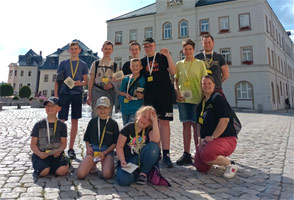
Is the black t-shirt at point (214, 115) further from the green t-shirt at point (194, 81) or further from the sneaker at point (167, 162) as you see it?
the sneaker at point (167, 162)

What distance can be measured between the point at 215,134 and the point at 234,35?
2513 centimetres

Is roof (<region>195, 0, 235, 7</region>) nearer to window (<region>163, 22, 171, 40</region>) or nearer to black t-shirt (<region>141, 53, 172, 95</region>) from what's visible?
window (<region>163, 22, 171, 40</region>)

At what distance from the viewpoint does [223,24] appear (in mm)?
25828

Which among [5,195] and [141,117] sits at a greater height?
[141,117]

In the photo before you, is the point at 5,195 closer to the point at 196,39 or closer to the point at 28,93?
the point at 196,39

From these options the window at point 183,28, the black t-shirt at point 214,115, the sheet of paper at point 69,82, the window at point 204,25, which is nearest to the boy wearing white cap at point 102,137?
the sheet of paper at point 69,82

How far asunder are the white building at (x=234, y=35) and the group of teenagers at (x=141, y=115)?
774 inches

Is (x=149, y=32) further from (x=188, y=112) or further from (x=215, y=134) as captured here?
(x=215, y=134)

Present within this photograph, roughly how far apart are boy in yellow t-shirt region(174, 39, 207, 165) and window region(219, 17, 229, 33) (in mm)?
24334

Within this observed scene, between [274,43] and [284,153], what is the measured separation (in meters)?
28.3

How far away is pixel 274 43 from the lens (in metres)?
27.7

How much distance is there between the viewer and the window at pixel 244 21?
24.5m

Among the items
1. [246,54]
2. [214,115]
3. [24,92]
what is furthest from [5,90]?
[214,115]

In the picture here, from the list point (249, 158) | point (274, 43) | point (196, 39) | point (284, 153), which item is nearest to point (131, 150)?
point (249, 158)
